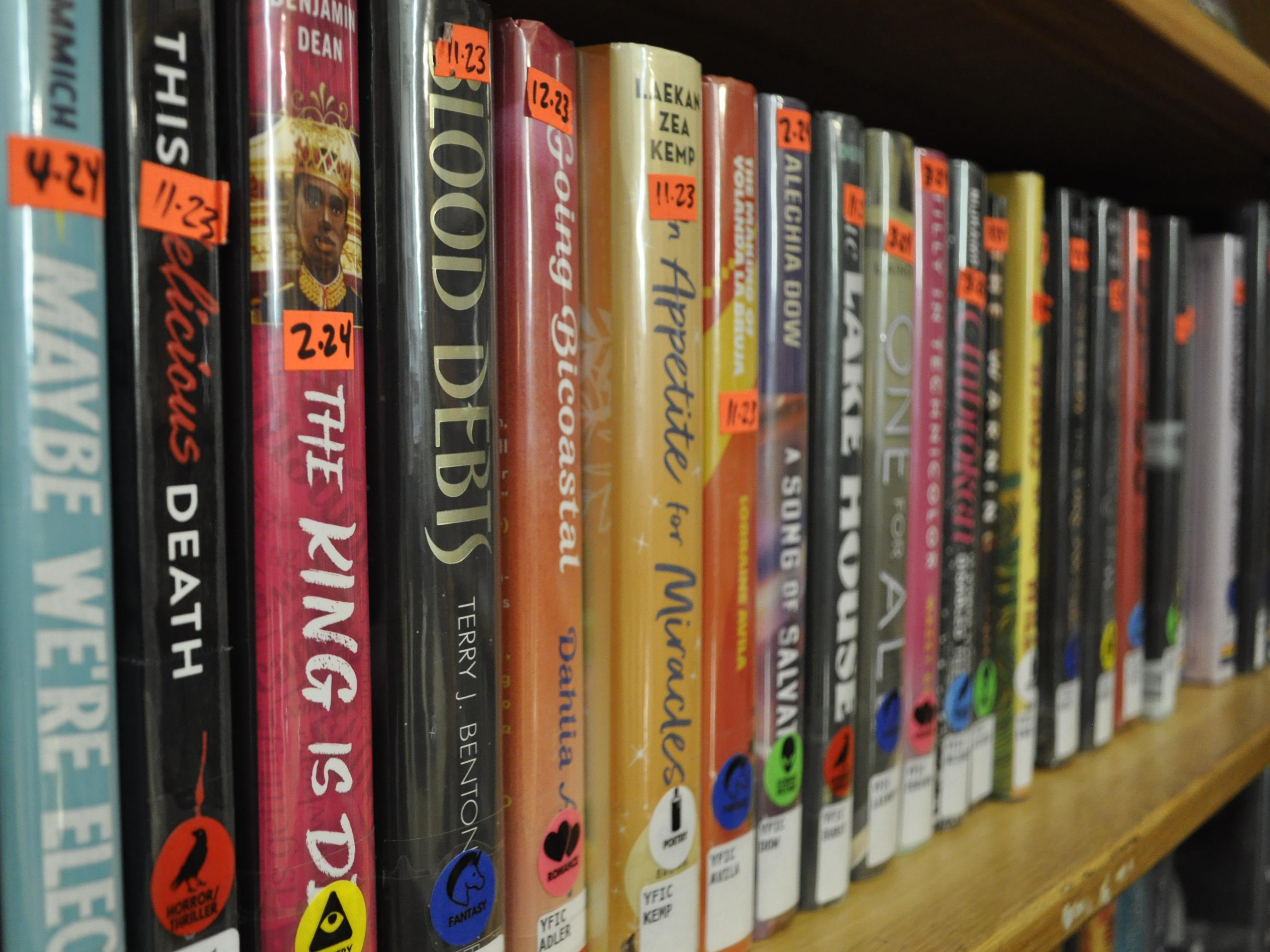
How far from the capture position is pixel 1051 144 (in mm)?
875

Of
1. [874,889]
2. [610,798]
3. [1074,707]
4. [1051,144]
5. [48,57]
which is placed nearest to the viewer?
[48,57]

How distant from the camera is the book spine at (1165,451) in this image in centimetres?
81

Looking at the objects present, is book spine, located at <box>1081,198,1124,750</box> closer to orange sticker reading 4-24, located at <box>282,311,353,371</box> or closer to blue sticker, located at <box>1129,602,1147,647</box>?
blue sticker, located at <box>1129,602,1147,647</box>

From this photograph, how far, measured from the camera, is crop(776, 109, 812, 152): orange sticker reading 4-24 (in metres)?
0.46

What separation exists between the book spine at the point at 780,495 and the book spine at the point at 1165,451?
0.47 meters

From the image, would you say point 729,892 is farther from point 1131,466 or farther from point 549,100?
point 1131,466

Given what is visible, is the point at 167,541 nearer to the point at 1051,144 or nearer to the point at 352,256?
the point at 352,256

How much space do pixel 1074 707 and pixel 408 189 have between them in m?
0.63

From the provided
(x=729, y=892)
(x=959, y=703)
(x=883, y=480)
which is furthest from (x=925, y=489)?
(x=729, y=892)

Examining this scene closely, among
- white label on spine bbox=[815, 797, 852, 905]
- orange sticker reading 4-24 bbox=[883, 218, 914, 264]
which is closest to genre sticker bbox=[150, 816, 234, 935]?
white label on spine bbox=[815, 797, 852, 905]

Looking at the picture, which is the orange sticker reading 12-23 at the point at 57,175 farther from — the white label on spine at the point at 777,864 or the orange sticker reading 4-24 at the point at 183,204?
the white label on spine at the point at 777,864

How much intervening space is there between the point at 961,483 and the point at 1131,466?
0.26 meters

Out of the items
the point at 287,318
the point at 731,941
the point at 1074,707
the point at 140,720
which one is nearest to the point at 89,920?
the point at 140,720

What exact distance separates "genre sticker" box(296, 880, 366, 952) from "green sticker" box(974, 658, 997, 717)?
436mm
